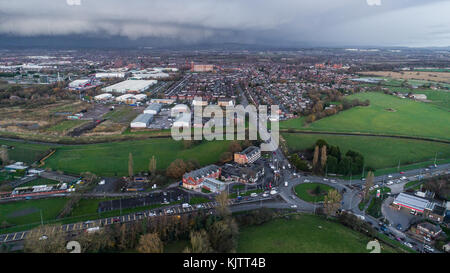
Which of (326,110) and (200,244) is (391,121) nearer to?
(326,110)

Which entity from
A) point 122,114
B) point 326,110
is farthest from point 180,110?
point 326,110

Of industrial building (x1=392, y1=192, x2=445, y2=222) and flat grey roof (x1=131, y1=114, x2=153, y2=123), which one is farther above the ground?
flat grey roof (x1=131, y1=114, x2=153, y2=123)

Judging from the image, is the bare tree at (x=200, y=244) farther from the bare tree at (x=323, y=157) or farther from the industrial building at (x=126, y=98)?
the industrial building at (x=126, y=98)

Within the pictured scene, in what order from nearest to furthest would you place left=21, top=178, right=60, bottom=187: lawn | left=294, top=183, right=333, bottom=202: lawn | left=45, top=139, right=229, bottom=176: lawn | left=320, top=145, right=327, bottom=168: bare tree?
1. left=294, top=183, right=333, bottom=202: lawn
2. left=21, top=178, right=60, bottom=187: lawn
3. left=320, top=145, right=327, bottom=168: bare tree
4. left=45, top=139, right=229, bottom=176: lawn

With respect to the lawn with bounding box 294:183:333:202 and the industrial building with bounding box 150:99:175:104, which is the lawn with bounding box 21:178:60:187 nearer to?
Answer: the lawn with bounding box 294:183:333:202

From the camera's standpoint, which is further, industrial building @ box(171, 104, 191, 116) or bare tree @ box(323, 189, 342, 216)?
industrial building @ box(171, 104, 191, 116)

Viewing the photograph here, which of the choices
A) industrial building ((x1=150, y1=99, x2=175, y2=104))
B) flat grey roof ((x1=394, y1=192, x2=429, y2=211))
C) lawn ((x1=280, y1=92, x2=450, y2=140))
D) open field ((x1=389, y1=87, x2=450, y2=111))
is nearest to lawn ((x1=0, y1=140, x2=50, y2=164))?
industrial building ((x1=150, y1=99, x2=175, y2=104))

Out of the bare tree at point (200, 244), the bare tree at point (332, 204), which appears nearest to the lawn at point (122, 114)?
the bare tree at point (200, 244)

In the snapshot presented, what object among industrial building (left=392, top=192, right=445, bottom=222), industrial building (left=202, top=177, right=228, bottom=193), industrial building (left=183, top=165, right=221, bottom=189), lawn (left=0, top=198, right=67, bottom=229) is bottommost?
industrial building (left=392, top=192, right=445, bottom=222)
